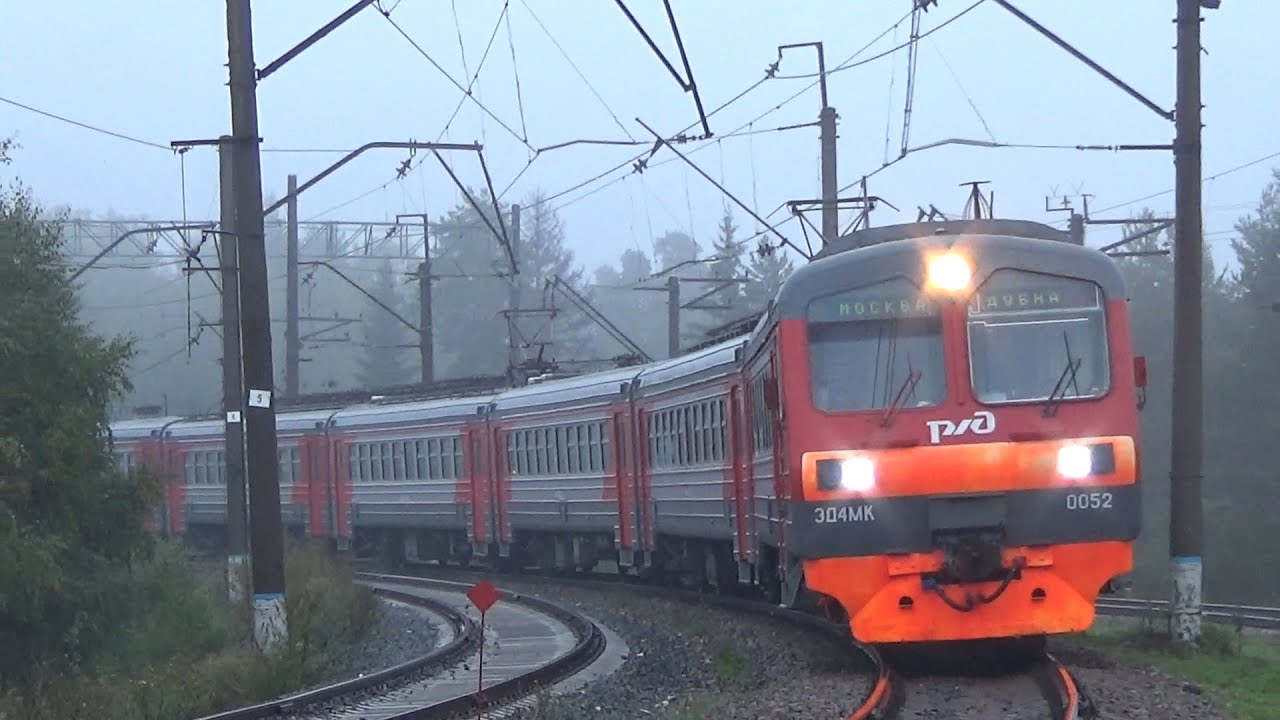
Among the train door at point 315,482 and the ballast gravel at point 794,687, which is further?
the train door at point 315,482

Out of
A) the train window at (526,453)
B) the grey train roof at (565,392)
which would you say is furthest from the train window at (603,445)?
the train window at (526,453)

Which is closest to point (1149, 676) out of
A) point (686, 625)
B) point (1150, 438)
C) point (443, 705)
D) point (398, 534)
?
point (443, 705)

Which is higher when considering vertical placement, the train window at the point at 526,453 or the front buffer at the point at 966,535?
the train window at the point at 526,453

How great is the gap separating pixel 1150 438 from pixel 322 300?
45576mm

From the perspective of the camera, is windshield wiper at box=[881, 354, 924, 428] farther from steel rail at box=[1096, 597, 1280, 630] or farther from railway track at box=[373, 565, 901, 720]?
Answer: steel rail at box=[1096, 597, 1280, 630]

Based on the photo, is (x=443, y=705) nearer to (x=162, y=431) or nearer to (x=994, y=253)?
(x=994, y=253)

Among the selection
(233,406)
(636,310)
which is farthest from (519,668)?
(636,310)

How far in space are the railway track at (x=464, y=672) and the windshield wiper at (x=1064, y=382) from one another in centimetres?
415

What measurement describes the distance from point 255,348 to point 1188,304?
820cm

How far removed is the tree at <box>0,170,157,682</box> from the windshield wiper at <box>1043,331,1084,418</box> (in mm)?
11753

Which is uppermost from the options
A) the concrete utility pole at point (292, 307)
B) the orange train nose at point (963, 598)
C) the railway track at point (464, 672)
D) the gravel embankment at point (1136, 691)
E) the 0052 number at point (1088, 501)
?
the concrete utility pole at point (292, 307)

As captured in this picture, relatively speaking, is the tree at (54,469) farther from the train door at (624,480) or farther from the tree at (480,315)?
the tree at (480,315)

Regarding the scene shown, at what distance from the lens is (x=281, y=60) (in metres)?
15.9

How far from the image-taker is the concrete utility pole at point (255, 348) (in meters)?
16.3
